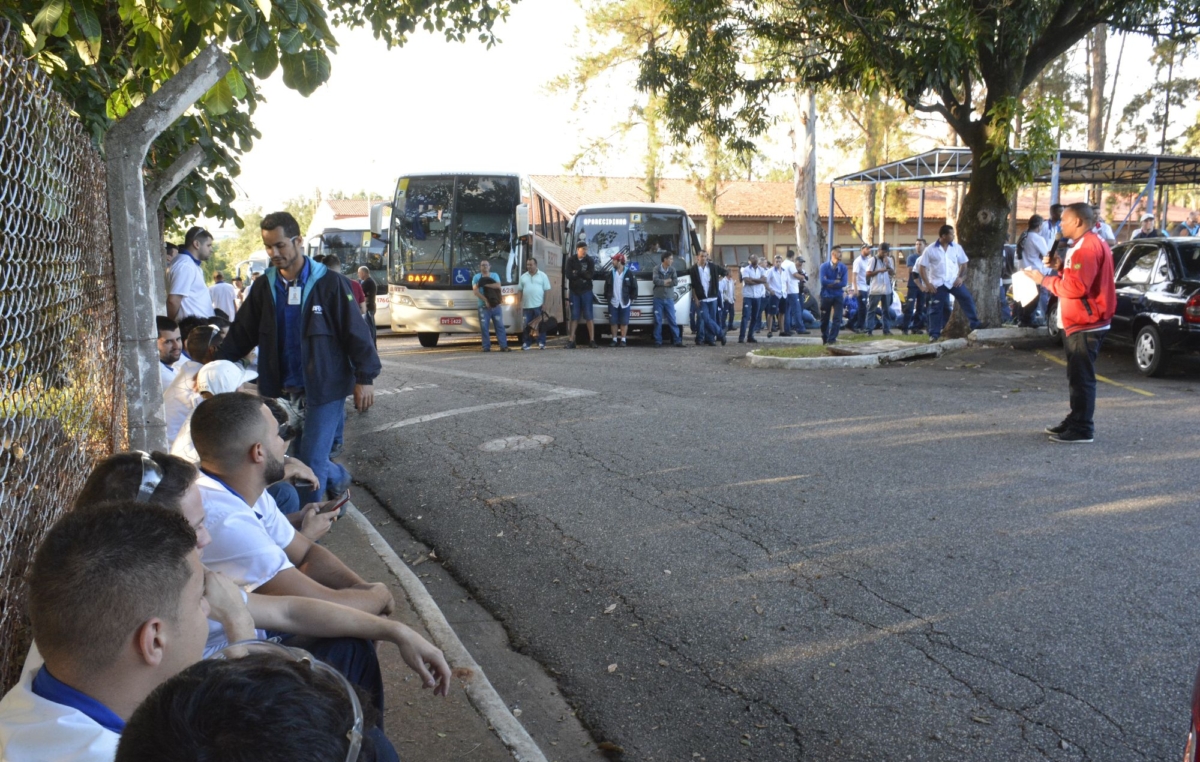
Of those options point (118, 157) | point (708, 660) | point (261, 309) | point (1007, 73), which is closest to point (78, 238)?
point (118, 157)

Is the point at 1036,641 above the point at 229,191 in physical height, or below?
below

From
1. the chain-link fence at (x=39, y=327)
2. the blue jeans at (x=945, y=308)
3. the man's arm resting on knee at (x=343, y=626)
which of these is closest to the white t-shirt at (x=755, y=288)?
the blue jeans at (x=945, y=308)

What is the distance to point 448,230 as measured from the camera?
1966 centimetres

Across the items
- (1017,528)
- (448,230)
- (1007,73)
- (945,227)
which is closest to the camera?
(1017,528)

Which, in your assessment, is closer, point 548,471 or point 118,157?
point 118,157

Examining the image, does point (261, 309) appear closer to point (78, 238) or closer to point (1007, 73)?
point (78, 238)

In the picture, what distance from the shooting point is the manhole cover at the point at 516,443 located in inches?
328

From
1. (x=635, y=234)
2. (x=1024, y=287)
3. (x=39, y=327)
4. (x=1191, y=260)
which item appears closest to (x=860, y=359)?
(x=1024, y=287)

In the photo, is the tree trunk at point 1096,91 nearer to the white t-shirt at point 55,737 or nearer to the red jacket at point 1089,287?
the red jacket at point 1089,287

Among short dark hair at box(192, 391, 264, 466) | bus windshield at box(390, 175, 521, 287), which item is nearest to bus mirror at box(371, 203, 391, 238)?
bus windshield at box(390, 175, 521, 287)

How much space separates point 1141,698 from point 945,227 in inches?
502

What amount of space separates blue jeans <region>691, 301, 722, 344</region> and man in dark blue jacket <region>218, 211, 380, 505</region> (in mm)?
13612

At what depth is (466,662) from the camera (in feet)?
13.1

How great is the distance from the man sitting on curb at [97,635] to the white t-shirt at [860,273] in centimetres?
2082
